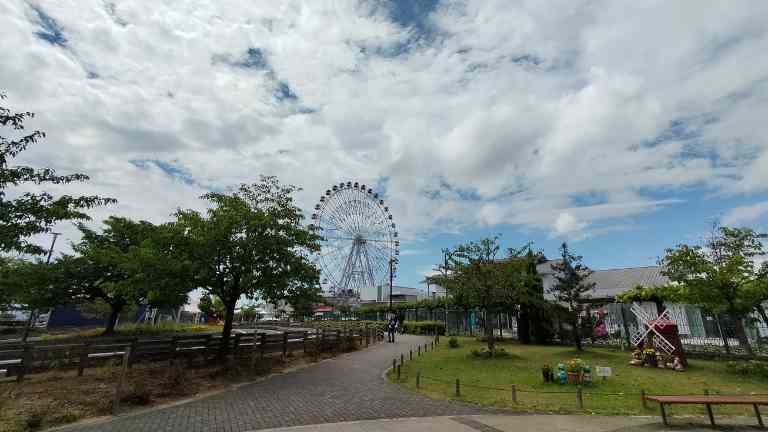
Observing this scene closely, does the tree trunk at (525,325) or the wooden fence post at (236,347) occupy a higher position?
the tree trunk at (525,325)

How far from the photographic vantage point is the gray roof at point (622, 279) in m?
32.2

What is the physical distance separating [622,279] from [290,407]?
3591 cm

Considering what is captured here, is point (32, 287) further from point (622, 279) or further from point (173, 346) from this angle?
point (622, 279)

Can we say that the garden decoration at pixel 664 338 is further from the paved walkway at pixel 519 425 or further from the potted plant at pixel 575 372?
the paved walkway at pixel 519 425

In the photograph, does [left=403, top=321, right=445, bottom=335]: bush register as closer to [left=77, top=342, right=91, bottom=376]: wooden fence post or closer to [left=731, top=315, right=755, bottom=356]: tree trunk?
[left=731, top=315, right=755, bottom=356]: tree trunk

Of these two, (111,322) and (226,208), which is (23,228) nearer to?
(226,208)

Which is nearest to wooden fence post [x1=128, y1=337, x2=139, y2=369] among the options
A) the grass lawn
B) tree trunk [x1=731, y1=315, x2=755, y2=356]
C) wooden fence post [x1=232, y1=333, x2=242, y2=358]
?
wooden fence post [x1=232, y1=333, x2=242, y2=358]

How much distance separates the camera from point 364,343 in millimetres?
25688

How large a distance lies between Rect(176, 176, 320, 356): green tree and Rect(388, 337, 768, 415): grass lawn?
5.75 meters

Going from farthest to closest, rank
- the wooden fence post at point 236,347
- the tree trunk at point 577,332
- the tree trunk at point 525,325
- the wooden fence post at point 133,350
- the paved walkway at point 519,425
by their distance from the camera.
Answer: the tree trunk at point 525,325 → the tree trunk at point 577,332 → the wooden fence post at point 236,347 → the wooden fence post at point 133,350 → the paved walkway at point 519,425

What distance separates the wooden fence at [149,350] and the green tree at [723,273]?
16576 millimetres

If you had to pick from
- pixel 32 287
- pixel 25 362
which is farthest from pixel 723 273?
pixel 32 287

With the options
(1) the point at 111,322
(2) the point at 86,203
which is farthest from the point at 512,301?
(1) the point at 111,322

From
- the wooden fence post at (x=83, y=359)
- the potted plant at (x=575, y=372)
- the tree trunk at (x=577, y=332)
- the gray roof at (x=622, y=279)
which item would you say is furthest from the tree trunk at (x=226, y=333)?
the gray roof at (x=622, y=279)
